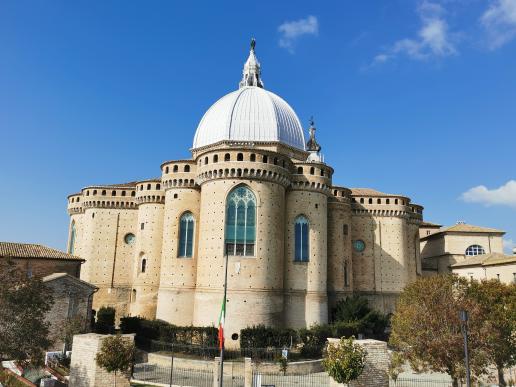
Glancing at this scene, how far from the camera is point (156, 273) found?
37.4 m

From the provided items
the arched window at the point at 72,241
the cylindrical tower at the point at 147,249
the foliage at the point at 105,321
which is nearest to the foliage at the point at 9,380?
the foliage at the point at 105,321

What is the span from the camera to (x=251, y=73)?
160 ft

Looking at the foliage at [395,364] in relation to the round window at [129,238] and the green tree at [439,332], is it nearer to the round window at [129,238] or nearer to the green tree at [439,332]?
the green tree at [439,332]

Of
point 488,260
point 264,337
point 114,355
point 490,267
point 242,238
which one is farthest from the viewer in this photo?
point 488,260

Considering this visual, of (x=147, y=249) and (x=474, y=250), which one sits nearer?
(x=147, y=249)

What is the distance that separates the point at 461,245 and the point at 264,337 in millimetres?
29695

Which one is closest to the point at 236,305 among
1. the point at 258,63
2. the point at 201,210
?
the point at 201,210

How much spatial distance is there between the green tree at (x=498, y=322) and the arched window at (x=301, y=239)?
13.0 meters

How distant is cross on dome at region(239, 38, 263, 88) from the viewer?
1912 inches

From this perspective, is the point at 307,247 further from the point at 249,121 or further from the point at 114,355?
the point at 114,355

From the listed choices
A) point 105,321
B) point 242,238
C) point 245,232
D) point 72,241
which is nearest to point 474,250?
point 245,232

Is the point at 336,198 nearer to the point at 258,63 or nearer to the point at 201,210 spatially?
the point at 201,210

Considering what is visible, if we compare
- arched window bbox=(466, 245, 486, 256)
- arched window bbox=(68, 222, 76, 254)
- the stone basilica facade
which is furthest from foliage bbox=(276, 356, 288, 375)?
arched window bbox=(466, 245, 486, 256)

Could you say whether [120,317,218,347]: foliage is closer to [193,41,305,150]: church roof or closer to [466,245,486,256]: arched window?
[193,41,305,150]: church roof
